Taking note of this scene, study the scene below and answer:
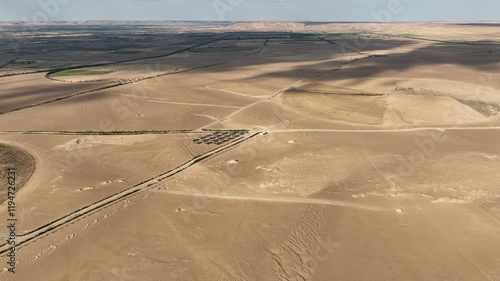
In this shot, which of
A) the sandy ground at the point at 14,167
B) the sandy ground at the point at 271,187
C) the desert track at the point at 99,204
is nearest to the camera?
the sandy ground at the point at 271,187

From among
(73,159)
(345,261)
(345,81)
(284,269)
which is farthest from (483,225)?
(345,81)

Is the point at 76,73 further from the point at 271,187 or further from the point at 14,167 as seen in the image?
the point at 271,187

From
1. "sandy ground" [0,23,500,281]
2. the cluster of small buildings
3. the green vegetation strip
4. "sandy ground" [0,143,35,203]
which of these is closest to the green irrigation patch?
the green vegetation strip

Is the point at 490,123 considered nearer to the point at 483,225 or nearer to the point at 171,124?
the point at 483,225

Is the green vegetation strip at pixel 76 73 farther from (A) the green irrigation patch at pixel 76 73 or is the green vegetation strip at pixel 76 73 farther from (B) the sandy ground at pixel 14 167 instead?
(B) the sandy ground at pixel 14 167

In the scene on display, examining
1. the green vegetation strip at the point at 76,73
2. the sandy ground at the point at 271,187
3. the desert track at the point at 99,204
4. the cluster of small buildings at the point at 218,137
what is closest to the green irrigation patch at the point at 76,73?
the green vegetation strip at the point at 76,73

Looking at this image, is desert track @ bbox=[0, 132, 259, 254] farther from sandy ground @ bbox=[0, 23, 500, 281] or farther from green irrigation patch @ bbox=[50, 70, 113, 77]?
green irrigation patch @ bbox=[50, 70, 113, 77]

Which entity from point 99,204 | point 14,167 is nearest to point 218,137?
point 99,204
